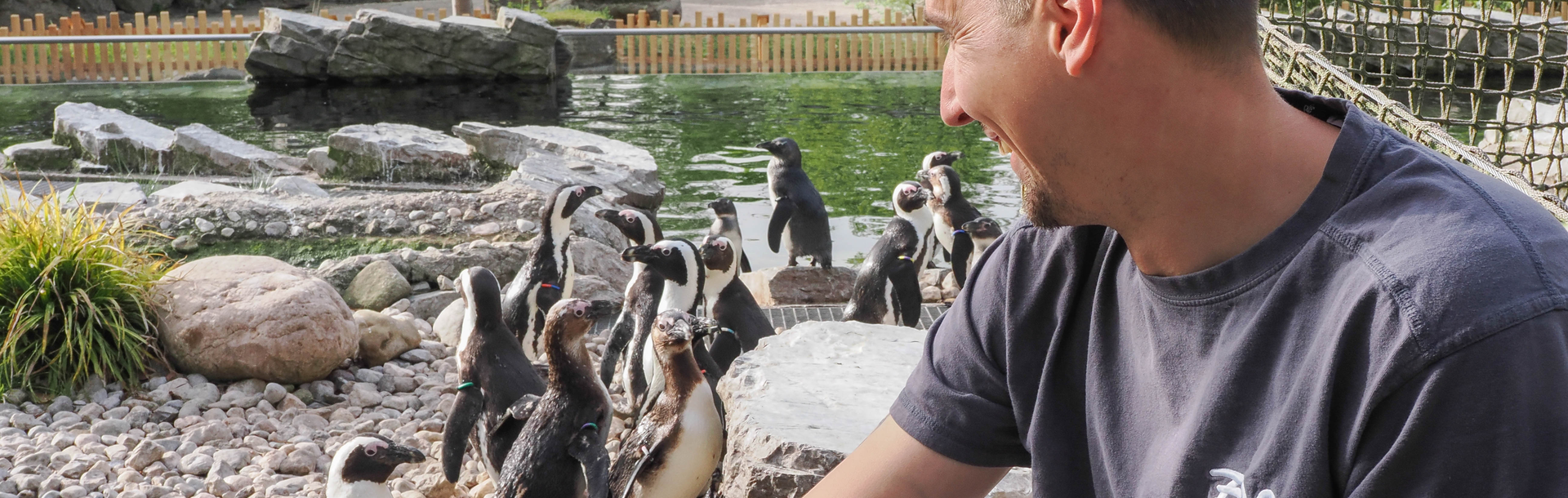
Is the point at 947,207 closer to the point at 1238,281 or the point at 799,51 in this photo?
the point at 1238,281

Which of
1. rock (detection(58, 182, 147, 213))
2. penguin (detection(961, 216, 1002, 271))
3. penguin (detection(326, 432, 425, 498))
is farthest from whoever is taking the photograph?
rock (detection(58, 182, 147, 213))

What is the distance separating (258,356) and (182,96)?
28.5ft

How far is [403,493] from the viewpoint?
9.96 feet

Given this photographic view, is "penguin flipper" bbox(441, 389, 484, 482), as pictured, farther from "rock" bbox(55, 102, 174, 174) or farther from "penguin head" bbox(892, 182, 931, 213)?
"rock" bbox(55, 102, 174, 174)

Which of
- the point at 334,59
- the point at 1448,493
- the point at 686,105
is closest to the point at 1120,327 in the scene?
the point at 1448,493

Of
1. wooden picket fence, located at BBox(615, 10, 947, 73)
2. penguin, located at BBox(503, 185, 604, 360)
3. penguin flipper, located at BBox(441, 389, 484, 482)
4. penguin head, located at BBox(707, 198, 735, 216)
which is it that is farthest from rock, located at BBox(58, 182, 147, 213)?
wooden picket fence, located at BBox(615, 10, 947, 73)

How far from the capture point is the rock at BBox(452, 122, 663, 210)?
20.9ft

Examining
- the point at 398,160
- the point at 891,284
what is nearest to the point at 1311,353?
the point at 891,284

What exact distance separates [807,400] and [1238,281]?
1.67m

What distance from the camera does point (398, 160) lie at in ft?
23.3

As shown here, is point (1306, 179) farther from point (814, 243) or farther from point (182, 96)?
point (182, 96)

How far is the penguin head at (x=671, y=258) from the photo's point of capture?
3.72 meters

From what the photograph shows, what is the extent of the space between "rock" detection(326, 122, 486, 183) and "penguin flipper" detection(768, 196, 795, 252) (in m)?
2.24

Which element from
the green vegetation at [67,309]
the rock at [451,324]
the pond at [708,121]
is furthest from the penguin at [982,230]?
the green vegetation at [67,309]
